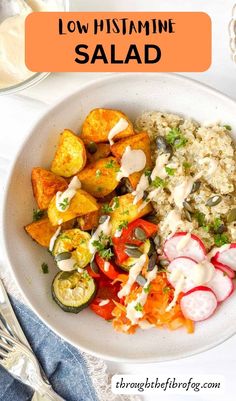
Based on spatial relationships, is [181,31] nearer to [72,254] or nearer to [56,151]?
[56,151]

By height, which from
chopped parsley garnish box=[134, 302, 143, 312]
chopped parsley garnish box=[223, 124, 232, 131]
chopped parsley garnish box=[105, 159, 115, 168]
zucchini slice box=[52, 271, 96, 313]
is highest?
chopped parsley garnish box=[223, 124, 232, 131]

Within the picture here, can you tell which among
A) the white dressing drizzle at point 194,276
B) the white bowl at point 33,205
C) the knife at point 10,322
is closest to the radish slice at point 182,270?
the white dressing drizzle at point 194,276

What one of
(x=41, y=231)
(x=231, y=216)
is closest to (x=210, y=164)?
(x=231, y=216)

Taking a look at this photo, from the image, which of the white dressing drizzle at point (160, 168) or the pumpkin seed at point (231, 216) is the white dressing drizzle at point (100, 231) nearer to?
the white dressing drizzle at point (160, 168)

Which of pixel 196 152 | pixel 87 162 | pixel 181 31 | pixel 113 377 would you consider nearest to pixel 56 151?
pixel 87 162

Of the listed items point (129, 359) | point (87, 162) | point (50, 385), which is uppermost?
point (87, 162)

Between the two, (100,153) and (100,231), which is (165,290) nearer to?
(100,231)

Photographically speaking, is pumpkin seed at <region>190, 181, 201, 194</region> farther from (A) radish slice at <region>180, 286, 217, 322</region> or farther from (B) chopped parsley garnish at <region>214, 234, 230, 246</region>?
(A) radish slice at <region>180, 286, 217, 322</region>

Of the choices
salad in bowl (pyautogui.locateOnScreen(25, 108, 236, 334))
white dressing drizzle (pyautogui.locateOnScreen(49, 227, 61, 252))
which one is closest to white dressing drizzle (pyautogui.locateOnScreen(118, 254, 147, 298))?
salad in bowl (pyautogui.locateOnScreen(25, 108, 236, 334))
